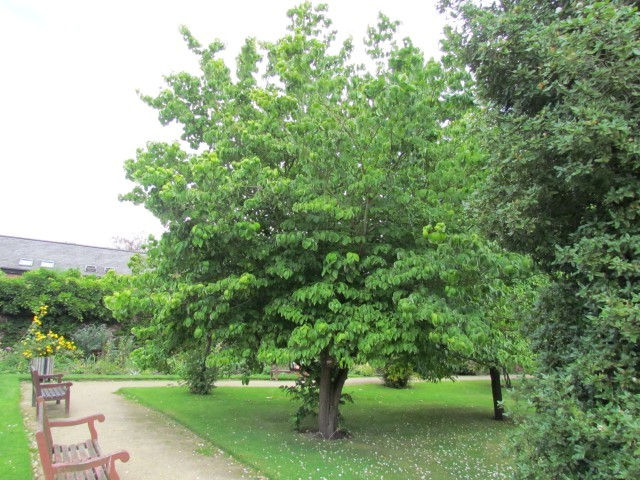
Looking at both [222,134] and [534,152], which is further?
[222,134]

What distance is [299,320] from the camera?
644 centimetres

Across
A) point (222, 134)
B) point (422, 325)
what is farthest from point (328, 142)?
point (422, 325)

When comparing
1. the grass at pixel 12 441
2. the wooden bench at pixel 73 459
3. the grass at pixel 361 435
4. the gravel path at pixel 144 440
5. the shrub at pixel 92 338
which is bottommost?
the grass at pixel 361 435

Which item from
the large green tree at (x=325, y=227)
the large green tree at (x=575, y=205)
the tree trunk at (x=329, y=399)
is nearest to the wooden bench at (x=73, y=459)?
the large green tree at (x=325, y=227)

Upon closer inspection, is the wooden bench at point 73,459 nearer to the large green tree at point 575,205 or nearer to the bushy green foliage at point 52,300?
the large green tree at point 575,205

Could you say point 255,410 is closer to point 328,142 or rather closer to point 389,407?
point 389,407

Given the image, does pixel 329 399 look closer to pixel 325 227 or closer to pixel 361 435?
pixel 361 435

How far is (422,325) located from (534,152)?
142 inches

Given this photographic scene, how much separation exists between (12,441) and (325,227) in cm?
567

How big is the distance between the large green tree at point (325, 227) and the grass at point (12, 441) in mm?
2225

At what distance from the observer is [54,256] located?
29172 millimetres

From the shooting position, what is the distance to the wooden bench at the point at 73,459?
395cm

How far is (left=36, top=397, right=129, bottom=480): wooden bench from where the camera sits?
3.95 m

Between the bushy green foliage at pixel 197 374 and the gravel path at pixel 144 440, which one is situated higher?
the bushy green foliage at pixel 197 374
